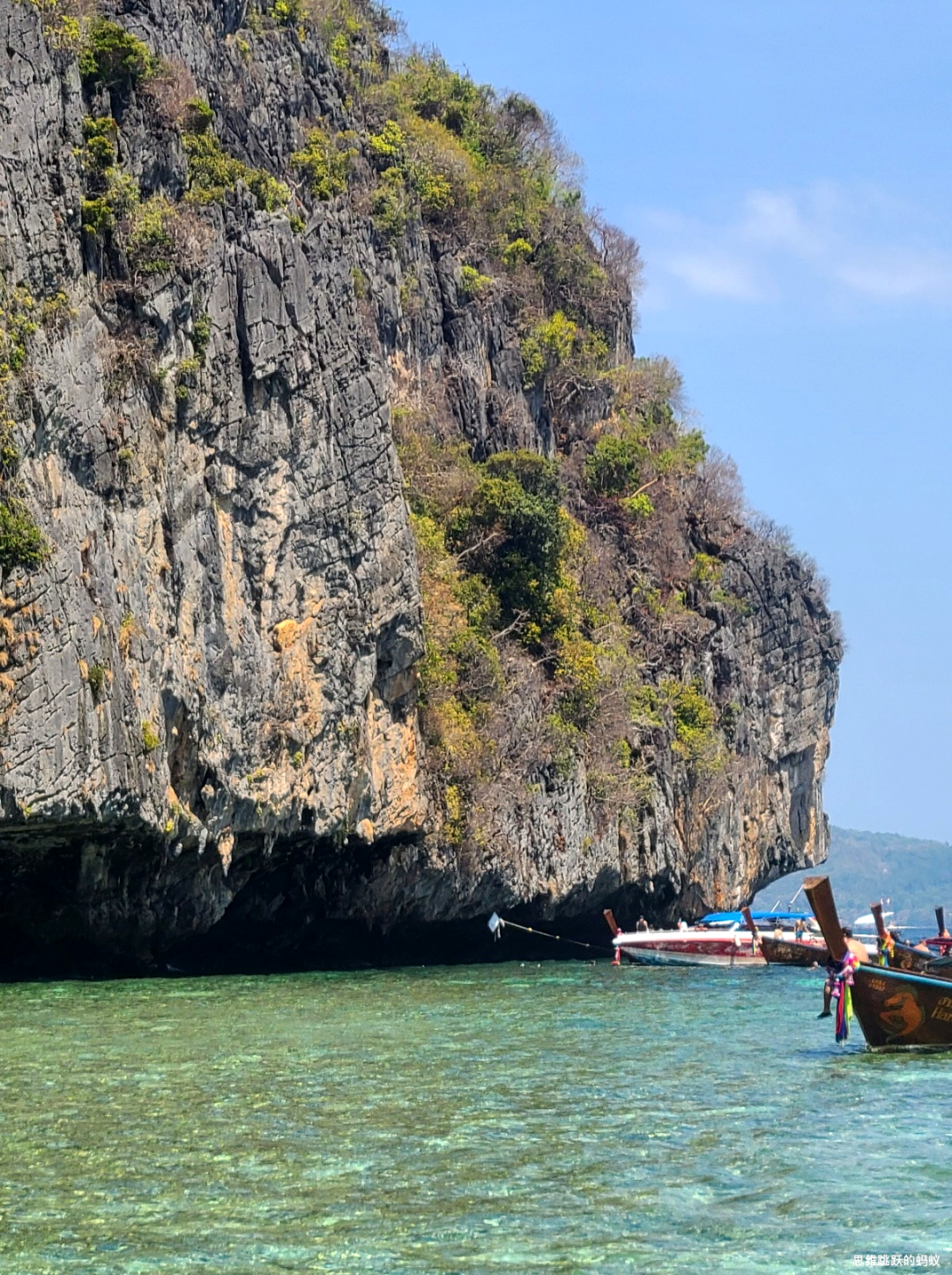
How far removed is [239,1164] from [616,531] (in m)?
39.0

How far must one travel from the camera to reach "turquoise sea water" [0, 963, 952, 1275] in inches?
423

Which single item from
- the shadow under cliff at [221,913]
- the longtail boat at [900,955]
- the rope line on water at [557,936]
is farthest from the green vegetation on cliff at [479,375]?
the longtail boat at [900,955]

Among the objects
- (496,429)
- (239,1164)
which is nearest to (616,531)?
(496,429)

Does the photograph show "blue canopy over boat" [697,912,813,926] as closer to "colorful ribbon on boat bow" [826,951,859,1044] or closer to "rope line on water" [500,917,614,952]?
"rope line on water" [500,917,614,952]

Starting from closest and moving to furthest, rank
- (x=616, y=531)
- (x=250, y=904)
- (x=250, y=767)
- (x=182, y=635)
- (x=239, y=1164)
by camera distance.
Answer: (x=239, y=1164), (x=182, y=635), (x=250, y=767), (x=250, y=904), (x=616, y=531)

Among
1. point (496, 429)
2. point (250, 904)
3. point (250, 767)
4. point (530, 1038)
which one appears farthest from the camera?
point (496, 429)

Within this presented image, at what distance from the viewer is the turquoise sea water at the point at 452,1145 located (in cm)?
1075

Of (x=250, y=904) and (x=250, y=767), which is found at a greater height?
(x=250, y=767)

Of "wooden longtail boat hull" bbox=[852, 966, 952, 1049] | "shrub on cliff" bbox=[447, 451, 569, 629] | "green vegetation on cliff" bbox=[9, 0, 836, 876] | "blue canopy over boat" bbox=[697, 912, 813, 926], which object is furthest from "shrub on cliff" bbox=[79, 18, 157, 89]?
"blue canopy over boat" bbox=[697, 912, 813, 926]

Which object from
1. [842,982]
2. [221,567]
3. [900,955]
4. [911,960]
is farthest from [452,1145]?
[221,567]

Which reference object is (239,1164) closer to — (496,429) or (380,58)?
(496,429)

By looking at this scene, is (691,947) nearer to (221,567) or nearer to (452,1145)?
(221,567)

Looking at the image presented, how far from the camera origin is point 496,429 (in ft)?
148

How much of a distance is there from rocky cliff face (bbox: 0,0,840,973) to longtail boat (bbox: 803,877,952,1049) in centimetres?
1212
